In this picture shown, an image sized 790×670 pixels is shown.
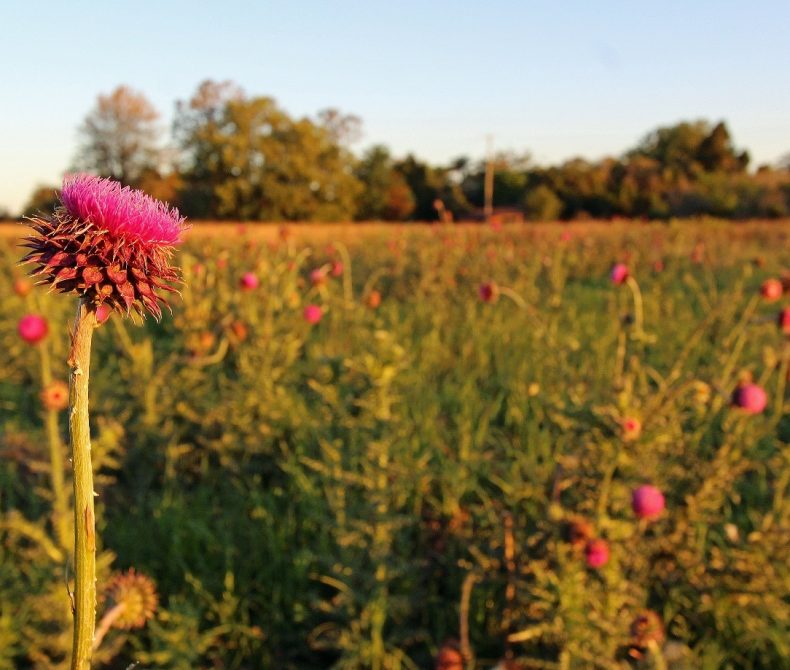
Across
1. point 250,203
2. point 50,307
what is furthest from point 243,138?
point 50,307

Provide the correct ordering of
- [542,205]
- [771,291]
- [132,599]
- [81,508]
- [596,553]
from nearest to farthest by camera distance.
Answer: [81,508] < [132,599] < [596,553] < [771,291] < [542,205]

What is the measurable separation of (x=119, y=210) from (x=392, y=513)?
1.56 m

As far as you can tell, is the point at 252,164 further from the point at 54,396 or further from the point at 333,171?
the point at 54,396

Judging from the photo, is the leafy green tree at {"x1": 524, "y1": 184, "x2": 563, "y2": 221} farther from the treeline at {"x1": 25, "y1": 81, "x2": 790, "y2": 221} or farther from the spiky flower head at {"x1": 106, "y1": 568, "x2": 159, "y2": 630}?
the spiky flower head at {"x1": 106, "y1": 568, "x2": 159, "y2": 630}

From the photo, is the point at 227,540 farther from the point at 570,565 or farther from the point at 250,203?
the point at 250,203

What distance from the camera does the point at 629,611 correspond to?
181 cm

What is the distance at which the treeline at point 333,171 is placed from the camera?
94.5ft

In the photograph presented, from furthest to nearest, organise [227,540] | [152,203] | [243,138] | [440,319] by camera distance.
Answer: [243,138]
[440,319]
[227,540]
[152,203]

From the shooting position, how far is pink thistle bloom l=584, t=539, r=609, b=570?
5.32 feet

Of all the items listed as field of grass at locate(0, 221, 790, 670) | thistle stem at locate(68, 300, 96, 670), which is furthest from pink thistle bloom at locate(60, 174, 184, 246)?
field of grass at locate(0, 221, 790, 670)

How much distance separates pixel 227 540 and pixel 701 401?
5.01 feet

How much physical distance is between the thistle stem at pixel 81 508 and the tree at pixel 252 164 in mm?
32288

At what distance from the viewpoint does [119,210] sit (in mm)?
612

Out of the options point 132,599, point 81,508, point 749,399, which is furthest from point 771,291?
point 81,508
